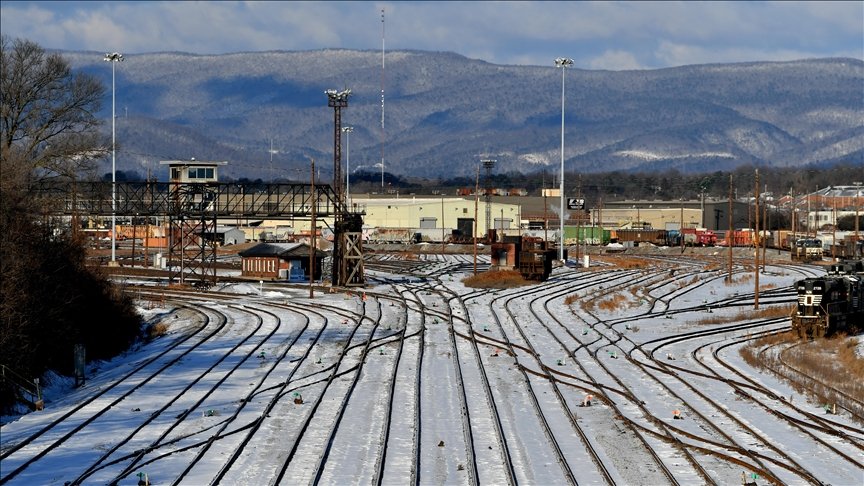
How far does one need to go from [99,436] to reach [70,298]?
12894mm

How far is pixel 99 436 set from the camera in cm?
2661

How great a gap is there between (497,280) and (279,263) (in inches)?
629

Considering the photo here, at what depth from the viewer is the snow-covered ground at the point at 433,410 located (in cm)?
2336

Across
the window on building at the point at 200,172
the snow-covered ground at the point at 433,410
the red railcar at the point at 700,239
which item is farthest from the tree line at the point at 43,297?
the red railcar at the point at 700,239

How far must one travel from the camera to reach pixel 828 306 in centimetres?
4622

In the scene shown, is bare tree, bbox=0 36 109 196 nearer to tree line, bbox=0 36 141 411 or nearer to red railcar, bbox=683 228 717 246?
tree line, bbox=0 36 141 411

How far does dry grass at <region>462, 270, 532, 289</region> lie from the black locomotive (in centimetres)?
2783

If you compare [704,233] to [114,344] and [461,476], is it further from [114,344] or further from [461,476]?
[461,476]

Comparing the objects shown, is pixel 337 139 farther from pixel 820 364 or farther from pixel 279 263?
pixel 820 364

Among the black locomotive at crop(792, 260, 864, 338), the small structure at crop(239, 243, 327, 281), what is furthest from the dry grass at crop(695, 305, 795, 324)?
the small structure at crop(239, 243, 327, 281)

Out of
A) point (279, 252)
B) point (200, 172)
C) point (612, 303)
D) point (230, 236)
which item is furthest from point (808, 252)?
point (230, 236)

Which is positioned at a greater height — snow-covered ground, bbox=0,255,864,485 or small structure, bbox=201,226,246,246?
small structure, bbox=201,226,246,246

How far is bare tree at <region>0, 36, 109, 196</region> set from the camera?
2675 inches

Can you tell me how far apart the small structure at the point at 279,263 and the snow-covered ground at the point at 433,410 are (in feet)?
83.0
